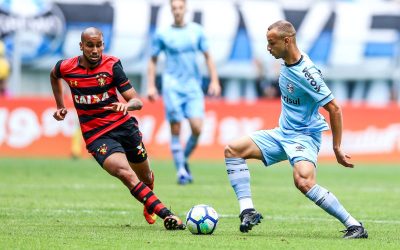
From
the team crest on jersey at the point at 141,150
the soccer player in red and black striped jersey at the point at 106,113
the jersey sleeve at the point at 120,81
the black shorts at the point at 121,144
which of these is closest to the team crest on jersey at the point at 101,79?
the soccer player in red and black striped jersey at the point at 106,113

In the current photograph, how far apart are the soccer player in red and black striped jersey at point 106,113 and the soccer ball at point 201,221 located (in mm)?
271

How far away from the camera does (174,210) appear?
40.3 feet

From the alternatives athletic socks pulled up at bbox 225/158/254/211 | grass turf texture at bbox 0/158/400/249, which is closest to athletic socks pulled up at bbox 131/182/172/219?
grass turf texture at bbox 0/158/400/249

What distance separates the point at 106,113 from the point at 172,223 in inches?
51.8

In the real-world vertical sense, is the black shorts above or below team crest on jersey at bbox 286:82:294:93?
below

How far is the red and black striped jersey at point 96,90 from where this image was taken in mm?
10500

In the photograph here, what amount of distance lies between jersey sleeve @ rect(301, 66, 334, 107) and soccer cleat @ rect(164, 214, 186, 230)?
1721mm

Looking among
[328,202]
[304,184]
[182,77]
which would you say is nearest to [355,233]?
[328,202]

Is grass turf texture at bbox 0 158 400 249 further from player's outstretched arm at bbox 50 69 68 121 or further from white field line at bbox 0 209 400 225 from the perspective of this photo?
player's outstretched arm at bbox 50 69 68 121

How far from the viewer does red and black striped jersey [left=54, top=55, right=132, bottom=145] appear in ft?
34.4

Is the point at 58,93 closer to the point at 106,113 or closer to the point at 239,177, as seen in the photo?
the point at 106,113

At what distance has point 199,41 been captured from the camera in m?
16.8

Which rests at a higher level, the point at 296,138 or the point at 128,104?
the point at 128,104

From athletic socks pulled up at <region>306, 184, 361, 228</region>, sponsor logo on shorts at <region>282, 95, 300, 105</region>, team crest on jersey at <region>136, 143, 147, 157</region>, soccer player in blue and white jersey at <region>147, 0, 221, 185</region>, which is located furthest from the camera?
soccer player in blue and white jersey at <region>147, 0, 221, 185</region>
